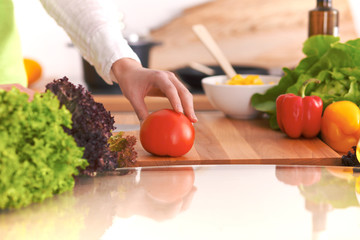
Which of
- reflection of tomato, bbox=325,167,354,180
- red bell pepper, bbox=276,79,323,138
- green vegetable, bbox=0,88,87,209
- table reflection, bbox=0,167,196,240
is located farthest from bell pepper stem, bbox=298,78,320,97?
green vegetable, bbox=0,88,87,209

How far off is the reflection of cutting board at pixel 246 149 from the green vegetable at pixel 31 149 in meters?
0.46

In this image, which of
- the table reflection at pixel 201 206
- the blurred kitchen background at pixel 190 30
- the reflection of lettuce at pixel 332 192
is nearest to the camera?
the table reflection at pixel 201 206

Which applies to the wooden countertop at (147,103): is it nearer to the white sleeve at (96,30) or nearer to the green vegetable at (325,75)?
the green vegetable at (325,75)

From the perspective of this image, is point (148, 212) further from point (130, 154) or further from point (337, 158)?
point (337, 158)

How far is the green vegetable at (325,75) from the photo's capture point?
148cm

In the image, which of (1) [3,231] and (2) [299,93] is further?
(2) [299,93]

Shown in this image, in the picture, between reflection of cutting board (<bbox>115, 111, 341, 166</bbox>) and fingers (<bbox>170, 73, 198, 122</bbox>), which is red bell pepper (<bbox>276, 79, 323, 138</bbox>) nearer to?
reflection of cutting board (<bbox>115, 111, 341, 166</bbox>)

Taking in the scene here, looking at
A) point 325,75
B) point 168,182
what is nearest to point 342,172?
point 168,182

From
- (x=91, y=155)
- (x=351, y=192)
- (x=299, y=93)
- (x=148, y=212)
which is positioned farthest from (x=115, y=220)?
(x=299, y=93)

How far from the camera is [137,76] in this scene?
1.30 metres

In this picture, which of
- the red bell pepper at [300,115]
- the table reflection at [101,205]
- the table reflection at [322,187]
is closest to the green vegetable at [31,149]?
the table reflection at [101,205]

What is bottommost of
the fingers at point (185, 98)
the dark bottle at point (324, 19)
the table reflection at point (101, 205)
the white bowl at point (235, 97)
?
the white bowl at point (235, 97)

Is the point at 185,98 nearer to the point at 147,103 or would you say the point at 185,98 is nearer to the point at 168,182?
the point at 168,182

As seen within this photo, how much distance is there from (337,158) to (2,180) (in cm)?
82
